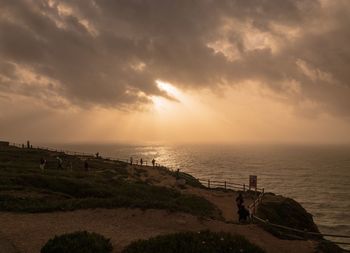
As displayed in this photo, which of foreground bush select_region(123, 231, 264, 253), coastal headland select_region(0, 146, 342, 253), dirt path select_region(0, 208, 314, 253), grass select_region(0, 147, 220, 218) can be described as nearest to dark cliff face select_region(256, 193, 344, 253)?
coastal headland select_region(0, 146, 342, 253)

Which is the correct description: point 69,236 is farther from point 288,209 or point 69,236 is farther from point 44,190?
point 288,209

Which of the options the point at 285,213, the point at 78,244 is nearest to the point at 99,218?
the point at 78,244

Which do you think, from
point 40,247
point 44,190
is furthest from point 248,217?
point 44,190

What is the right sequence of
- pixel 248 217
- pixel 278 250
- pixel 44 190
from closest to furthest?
pixel 278 250 → pixel 248 217 → pixel 44 190

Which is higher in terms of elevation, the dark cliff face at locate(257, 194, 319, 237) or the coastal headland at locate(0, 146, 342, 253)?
the coastal headland at locate(0, 146, 342, 253)

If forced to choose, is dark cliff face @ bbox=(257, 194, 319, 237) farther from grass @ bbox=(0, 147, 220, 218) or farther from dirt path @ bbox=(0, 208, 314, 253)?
dirt path @ bbox=(0, 208, 314, 253)

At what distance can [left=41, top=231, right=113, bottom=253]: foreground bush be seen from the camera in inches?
520

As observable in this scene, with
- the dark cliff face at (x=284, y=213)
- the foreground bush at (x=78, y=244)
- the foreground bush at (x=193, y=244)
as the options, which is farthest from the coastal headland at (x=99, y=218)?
the foreground bush at (x=193, y=244)

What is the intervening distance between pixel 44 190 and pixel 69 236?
14.9 metres

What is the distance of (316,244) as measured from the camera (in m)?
18.6

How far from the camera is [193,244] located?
1435cm

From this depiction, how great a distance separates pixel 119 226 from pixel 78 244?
4.60m

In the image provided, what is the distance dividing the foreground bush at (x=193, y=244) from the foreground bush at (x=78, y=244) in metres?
1.07

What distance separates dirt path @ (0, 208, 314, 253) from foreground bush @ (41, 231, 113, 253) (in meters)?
0.73
